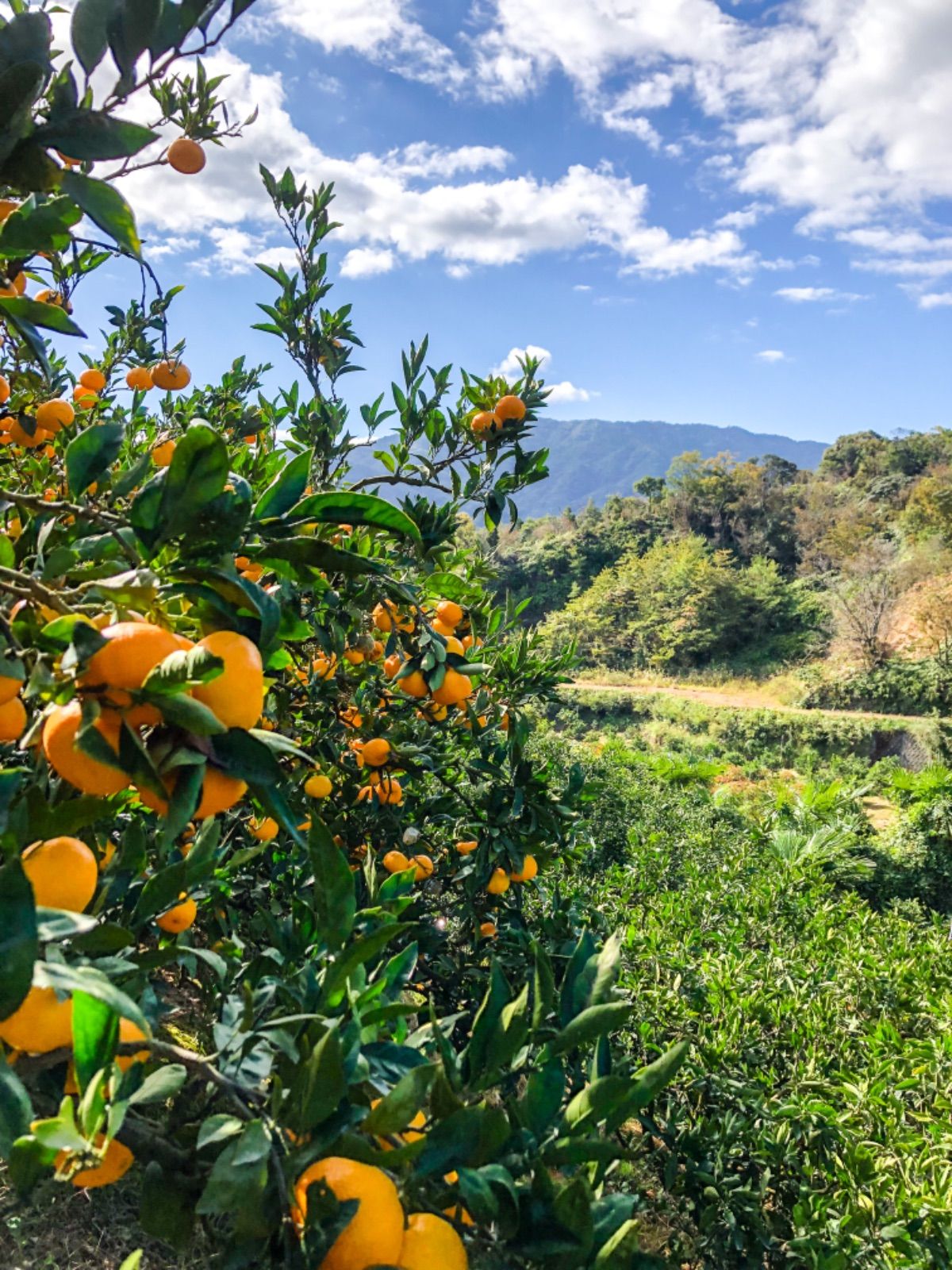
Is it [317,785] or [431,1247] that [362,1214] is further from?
[317,785]

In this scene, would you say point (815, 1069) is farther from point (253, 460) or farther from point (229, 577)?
point (229, 577)

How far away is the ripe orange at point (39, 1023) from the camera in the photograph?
44 cm

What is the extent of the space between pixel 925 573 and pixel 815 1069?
60.4ft

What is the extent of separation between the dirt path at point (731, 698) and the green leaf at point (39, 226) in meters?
15.3

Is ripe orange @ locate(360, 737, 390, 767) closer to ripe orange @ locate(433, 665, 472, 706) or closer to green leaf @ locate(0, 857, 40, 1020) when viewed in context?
ripe orange @ locate(433, 665, 472, 706)

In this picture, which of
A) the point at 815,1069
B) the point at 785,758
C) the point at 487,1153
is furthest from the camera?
the point at 785,758

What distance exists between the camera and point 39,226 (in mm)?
533

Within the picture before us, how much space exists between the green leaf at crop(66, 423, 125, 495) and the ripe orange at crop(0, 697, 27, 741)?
0.15 meters

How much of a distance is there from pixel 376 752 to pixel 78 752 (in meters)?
1.21

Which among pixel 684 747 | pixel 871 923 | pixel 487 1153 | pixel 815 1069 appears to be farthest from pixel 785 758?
pixel 487 1153

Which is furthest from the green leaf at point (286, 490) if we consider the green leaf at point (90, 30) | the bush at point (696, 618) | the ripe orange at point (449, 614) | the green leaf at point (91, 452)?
the bush at point (696, 618)

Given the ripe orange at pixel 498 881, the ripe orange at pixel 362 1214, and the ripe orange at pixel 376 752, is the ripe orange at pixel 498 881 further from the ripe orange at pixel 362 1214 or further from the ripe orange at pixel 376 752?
the ripe orange at pixel 362 1214

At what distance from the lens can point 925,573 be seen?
59.0 ft

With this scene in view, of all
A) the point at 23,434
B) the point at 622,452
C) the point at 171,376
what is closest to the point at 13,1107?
the point at 23,434
